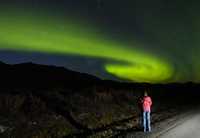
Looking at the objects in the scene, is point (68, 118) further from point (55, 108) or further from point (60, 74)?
point (60, 74)

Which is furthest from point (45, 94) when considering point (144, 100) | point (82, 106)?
point (144, 100)

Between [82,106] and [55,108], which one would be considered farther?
[82,106]

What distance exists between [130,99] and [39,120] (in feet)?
97.1

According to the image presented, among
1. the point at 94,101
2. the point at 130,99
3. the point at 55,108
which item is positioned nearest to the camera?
the point at 55,108

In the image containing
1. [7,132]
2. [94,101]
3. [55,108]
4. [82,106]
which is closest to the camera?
[7,132]

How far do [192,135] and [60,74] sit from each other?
112 metres

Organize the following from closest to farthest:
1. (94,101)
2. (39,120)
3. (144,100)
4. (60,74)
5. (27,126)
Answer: (144,100)
(27,126)
(39,120)
(94,101)
(60,74)

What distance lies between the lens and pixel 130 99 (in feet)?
183

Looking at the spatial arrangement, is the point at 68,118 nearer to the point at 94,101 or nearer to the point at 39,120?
the point at 39,120

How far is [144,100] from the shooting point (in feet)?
61.0

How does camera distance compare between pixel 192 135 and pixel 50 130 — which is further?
pixel 50 130

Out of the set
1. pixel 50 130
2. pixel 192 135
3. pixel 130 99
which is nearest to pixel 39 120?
pixel 50 130

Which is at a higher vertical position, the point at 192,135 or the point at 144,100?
the point at 144,100

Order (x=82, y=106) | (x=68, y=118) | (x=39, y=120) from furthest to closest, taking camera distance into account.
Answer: (x=82, y=106), (x=68, y=118), (x=39, y=120)
